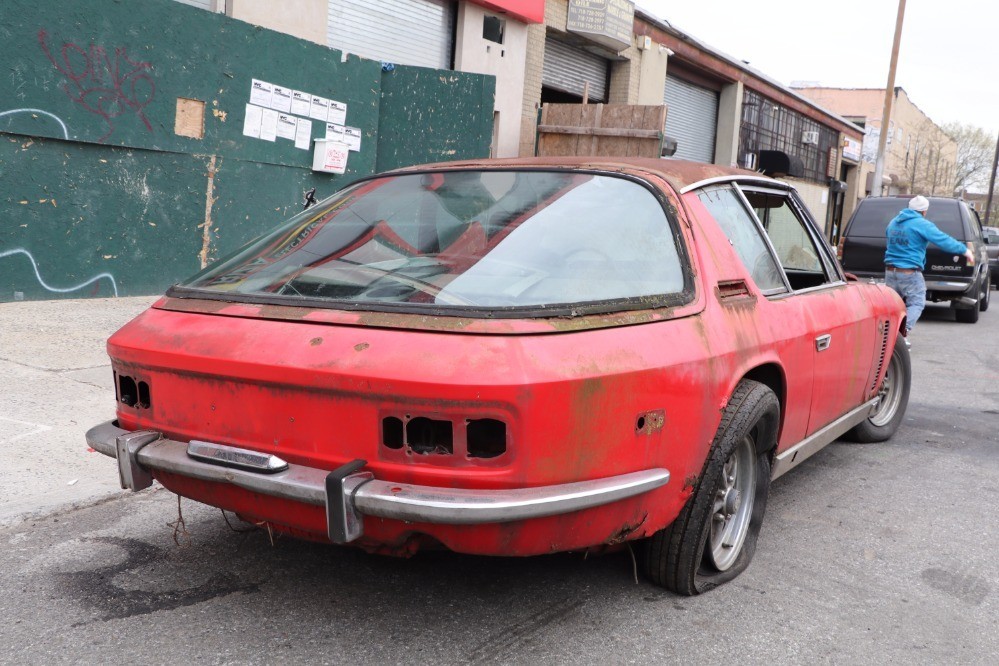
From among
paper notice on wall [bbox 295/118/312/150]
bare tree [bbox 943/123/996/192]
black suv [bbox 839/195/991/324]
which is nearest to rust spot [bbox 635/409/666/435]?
paper notice on wall [bbox 295/118/312/150]

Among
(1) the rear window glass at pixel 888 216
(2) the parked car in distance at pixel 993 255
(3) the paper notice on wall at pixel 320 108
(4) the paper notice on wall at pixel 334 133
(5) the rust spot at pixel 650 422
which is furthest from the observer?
(2) the parked car in distance at pixel 993 255

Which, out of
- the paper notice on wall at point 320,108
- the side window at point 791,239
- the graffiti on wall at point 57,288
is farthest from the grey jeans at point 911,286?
the graffiti on wall at point 57,288

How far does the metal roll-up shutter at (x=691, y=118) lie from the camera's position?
20.3 meters

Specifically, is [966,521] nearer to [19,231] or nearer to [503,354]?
[503,354]

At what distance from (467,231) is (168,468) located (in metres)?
1.30

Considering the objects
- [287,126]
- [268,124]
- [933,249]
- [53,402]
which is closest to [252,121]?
[268,124]

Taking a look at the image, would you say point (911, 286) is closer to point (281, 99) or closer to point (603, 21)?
point (281, 99)

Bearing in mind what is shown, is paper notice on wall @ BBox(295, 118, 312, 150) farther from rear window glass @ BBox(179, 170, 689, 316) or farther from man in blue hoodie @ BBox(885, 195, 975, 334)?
rear window glass @ BBox(179, 170, 689, 316)

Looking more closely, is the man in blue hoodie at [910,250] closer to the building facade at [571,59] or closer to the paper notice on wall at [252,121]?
the building facade at [571,59]

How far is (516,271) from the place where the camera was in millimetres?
2975

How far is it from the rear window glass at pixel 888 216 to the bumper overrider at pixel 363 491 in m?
12.3

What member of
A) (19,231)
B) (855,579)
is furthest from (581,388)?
(19,231)

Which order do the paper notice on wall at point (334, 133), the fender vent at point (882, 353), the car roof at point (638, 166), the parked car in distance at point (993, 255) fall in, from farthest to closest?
the parked car in distance at point (993, 255) < the paper notice on wall at point (334, 133) < the fender vent at point (882, 353) < the car roof at point (638, 166)

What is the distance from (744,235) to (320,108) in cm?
781
